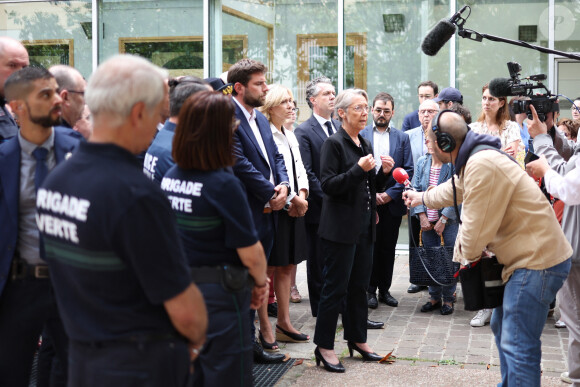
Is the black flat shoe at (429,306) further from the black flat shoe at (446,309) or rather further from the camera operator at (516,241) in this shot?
the camera operator at (516,241)

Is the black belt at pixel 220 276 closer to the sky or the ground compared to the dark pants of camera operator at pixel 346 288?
closer to the sky

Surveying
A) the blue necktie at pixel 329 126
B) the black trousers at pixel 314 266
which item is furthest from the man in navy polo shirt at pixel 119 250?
the blue necktie at pixel 329 126

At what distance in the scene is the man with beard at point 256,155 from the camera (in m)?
5.58

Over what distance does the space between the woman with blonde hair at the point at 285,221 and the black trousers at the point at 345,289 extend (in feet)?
2.38

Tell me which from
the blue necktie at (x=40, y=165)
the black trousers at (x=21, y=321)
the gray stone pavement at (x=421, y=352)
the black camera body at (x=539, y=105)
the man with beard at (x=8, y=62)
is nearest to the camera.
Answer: the black trousers at (x=21, y=321)

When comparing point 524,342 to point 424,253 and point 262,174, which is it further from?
point 424,253

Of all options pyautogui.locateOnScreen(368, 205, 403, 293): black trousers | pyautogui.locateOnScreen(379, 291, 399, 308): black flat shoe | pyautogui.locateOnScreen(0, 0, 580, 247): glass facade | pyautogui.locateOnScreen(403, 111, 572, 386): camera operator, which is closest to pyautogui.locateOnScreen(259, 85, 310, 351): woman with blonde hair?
pyautogui.locateOnScreen(368, 205, 403, 293): black trousers

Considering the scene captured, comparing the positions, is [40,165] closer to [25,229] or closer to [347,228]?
[25,229]

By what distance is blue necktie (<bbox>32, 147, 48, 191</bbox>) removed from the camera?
A: 3557mm

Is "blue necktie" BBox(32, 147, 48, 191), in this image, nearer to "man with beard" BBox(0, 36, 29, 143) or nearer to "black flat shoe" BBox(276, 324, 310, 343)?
"man with beard" BBox(0, 36, 29, 143)

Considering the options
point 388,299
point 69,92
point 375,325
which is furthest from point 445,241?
point 69,92

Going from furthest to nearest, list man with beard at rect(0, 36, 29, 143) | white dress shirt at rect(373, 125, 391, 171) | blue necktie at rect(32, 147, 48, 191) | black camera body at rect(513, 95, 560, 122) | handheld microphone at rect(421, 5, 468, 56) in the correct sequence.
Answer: white dress shirt at rect(373, 125, 391, 171) → handheld microphone at rect(421, 5, 468, 56) → black camera body at rect(513, 95, 560, 122) → man with beard at rect(0, 36, 29, 143) → blue necktie at rect(32, 147, 48, 191)

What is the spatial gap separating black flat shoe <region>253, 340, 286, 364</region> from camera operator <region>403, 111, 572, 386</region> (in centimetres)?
219

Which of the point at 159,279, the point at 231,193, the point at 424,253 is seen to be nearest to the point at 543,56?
the point at 424,253
